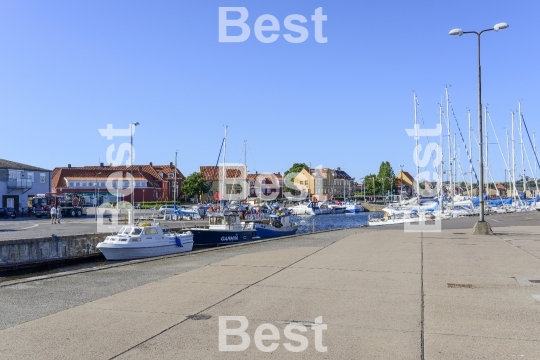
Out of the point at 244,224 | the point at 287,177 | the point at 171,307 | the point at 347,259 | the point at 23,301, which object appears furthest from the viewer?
the point at 287,177

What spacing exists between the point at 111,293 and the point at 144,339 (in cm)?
394

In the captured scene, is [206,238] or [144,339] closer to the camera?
[144,339]

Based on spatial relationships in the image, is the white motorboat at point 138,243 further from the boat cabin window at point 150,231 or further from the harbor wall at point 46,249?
the harbor wall at point 46,249

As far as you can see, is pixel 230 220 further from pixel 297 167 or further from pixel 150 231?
pixel 297 167

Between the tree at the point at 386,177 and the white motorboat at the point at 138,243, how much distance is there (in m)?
125

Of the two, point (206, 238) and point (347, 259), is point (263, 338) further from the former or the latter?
point (206, 238)

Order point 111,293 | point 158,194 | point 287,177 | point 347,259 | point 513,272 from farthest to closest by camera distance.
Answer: point 287,177 → point 158,194 → point 347,259 → point 513,272 → point 111,293

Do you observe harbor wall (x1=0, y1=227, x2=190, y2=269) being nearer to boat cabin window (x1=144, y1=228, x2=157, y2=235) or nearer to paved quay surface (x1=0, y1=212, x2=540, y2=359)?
boat cabin window (x1=144, y1=228, x2=157, y2=235)

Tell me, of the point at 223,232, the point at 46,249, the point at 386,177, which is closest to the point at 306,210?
the point at 386,177

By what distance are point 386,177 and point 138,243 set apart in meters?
129

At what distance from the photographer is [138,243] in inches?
1076

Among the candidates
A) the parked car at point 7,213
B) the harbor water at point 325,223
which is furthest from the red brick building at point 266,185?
the parked car at point 7,213

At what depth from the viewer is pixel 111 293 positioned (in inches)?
439

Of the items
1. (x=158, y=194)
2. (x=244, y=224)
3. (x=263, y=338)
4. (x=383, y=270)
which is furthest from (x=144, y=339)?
(x=158, y=194)
